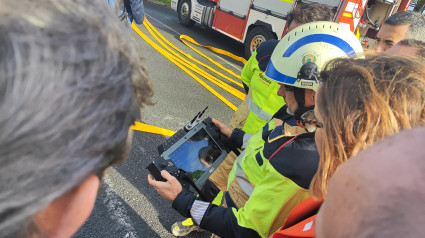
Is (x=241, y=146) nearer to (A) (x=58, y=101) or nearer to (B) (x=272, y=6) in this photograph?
(A) (x=58, y=101)

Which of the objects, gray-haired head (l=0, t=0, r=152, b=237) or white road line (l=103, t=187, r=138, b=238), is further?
white road line (l=103, t=187, r=138, b=238)

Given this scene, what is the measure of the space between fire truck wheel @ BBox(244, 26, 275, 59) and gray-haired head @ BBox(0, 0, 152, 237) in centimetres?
690

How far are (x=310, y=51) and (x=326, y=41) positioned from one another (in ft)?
0.39

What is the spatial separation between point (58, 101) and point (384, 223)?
0.57 metres

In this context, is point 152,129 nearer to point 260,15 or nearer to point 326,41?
point 326,41

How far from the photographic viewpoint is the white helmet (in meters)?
1.71

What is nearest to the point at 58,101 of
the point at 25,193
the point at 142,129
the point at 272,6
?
the point at 25,193

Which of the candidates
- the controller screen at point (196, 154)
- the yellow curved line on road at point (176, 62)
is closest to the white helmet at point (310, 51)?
the controller screen at point (196, 154)

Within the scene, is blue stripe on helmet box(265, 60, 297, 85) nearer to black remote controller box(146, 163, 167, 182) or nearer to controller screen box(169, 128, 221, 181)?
controller screen box(169, 128, 221, 181)

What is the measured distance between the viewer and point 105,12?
0.58m

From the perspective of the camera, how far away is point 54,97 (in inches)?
18.2

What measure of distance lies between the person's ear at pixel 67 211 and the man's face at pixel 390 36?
3371 mm

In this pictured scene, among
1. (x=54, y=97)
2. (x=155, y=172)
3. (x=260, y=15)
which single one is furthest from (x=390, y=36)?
(x=260, y=15)

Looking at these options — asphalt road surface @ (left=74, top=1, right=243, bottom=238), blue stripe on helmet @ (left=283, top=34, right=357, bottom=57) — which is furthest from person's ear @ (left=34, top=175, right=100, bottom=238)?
blue stripe on helmet @ (left=283, top=34, right=357, bottom=57)
